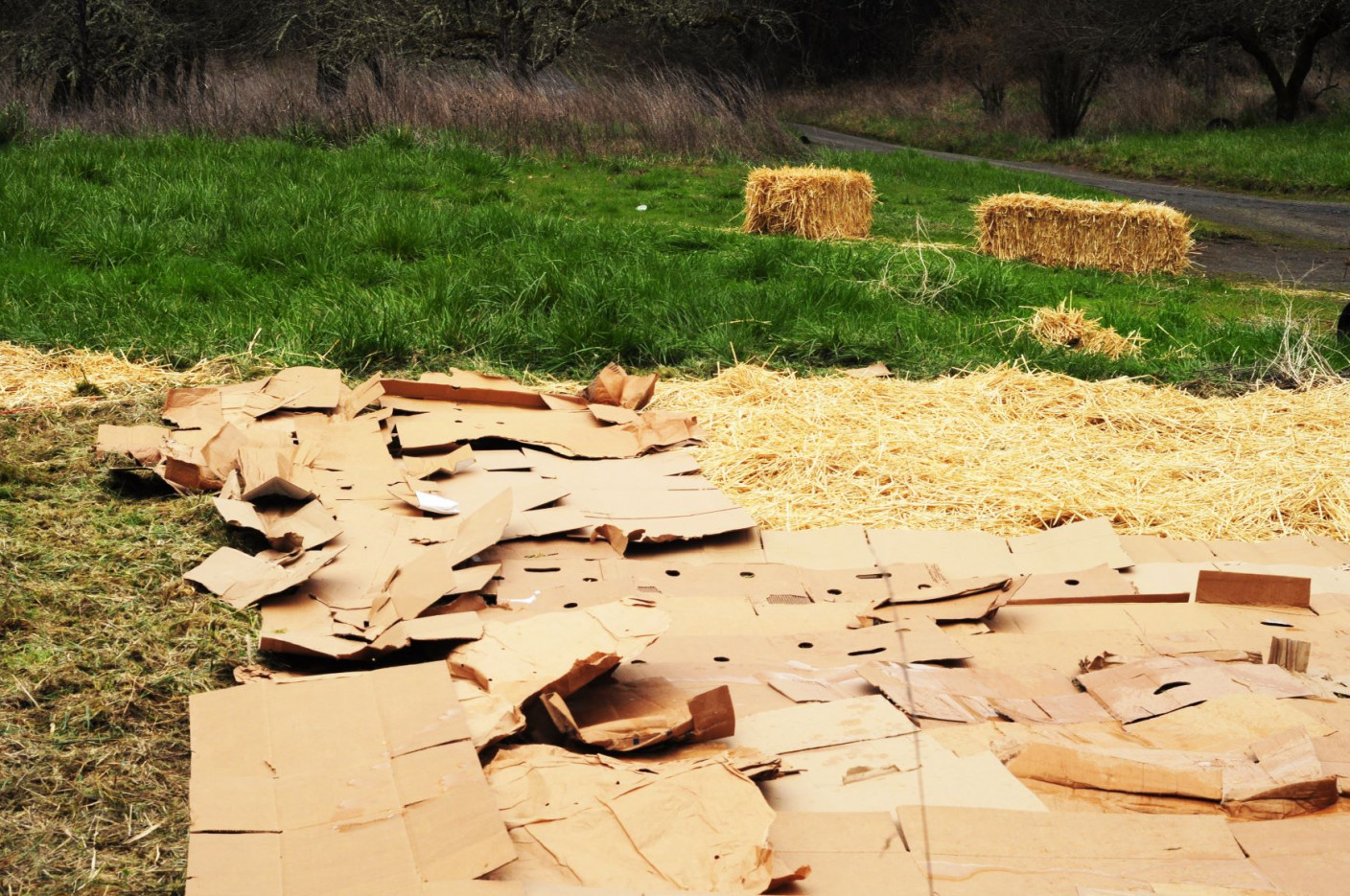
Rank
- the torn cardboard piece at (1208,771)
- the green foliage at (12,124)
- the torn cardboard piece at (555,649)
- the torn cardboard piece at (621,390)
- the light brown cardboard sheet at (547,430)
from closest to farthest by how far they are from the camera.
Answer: the torn cardboard piece at (1208,771) → the torn cardboard piece at (555,649) → the light brown cardboard sheet at (547,430) → the torn cardboard piece at (621,390) → the green foliage at (12,124)

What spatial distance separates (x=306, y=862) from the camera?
2092mm

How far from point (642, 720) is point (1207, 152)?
21.3 meters

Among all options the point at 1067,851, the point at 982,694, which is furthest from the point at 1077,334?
the point at 1067,851

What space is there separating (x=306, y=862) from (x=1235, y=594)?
2.92 meters

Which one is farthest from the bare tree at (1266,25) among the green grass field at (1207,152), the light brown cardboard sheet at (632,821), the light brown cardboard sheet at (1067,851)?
the light brown cardboard sheet at (632,821)

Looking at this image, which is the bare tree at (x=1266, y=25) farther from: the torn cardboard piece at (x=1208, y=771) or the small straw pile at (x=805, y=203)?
the torn cardboard piece at (x=1208, y=771)

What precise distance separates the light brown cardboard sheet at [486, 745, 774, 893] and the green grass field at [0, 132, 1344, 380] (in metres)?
3.86

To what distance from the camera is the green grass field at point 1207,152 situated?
18438 mm

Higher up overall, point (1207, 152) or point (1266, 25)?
point (1266, 25)

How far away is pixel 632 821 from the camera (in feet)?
7.37

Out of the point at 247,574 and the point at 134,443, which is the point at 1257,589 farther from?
the point at 134,443

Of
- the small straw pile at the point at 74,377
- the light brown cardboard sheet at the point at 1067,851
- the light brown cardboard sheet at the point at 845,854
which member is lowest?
the small straw pile at the point at 74,377

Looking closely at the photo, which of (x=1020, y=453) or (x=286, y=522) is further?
(x=1020, y=453)

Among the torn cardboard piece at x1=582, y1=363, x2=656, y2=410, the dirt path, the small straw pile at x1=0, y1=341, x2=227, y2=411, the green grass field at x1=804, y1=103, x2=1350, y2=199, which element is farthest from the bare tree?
the small straw pile at x1=0, y1=341, x2=227, y2=411
